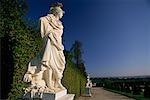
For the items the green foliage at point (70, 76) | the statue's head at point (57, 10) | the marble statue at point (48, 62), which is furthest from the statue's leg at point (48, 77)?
the green foliage at point (70, 76)

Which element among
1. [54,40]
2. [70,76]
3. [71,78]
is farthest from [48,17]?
[71,78]

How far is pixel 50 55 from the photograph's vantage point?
5383mm

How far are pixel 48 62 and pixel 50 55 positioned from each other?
0.12m

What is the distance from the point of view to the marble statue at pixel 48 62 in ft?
17.0

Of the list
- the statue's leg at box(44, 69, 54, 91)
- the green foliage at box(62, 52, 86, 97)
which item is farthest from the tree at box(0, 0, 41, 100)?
the green foliage at box(62, 52, 86, 97)

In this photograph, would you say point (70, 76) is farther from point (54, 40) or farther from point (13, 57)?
point (54, 40)

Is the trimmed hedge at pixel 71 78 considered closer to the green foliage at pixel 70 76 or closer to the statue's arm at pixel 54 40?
the green foliage at pixel 70 76

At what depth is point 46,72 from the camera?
5.39m

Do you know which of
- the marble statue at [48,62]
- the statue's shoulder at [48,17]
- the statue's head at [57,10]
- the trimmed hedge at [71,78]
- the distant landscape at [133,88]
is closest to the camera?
the marble statue at [48,62]

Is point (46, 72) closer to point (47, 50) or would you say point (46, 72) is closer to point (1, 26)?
point (47, 50)

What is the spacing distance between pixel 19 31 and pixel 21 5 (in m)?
3.68

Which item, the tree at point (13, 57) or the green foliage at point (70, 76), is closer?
the tree at point (13, 57)

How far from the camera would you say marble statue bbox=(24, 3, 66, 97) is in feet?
17.0

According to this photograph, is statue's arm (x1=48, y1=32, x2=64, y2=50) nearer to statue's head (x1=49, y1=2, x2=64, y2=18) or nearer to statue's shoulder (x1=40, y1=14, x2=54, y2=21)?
statue's shoulder (x1=40, y1=14, x2=54, y2=21)
